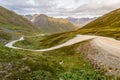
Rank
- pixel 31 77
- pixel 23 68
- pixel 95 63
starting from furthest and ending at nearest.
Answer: pixel 95 63, pixel 23 68, pixel 31 77

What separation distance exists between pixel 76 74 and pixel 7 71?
794 cm

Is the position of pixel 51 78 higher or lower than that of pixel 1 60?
lower

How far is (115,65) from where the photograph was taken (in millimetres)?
30047

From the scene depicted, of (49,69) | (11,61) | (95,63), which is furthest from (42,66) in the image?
(95,63)

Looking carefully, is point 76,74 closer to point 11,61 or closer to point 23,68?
point 23,68

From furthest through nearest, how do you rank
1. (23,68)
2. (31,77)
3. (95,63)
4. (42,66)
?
(95,63) → (42,66) → (23,68) → (31,77)

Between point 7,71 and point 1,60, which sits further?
point 1,60

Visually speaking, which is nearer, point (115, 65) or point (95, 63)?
point (115, 65)

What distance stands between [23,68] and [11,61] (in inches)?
114

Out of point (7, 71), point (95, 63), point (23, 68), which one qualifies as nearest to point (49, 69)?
point (23, 68)

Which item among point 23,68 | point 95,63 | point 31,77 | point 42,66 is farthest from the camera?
point 95,63

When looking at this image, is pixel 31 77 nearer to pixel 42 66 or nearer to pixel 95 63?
pixel 42 66

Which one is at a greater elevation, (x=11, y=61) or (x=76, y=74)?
(x=11, y=61)

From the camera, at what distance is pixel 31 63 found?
105 feet
